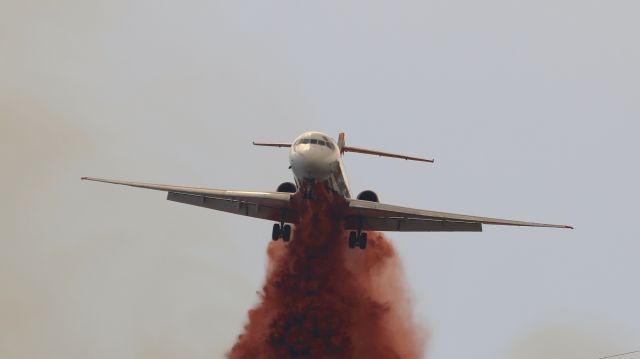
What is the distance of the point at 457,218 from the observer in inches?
2820

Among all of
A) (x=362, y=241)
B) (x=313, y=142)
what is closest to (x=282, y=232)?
(x=362, y=241)

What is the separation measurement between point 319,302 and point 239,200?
19.0 feet

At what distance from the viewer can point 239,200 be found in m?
72.6

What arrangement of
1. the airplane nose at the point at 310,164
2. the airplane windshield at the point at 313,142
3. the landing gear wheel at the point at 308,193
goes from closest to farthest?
the airplane nose at the point at 310,164 → the airplane windshield at the point at 313,142 → the landing gear wheel at the point at 308,193

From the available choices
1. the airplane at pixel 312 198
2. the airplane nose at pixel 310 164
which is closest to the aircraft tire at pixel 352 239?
the airplane at pixel 312 198

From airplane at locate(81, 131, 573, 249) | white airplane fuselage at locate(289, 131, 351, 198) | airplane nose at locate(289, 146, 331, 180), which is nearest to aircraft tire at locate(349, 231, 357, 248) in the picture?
airplane at locate(81, 131, 573, 249)

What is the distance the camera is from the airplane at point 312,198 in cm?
6888

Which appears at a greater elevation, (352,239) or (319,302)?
(352,239)

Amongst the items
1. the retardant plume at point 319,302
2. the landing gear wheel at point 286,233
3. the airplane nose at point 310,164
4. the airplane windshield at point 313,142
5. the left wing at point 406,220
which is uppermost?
the airplane windshield at point 313,142

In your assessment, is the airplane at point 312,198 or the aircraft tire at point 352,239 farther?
the aircraft tire at point 352,239

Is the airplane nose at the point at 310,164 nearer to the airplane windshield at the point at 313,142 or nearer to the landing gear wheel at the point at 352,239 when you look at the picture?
the airplane windshield at the point at 313,142

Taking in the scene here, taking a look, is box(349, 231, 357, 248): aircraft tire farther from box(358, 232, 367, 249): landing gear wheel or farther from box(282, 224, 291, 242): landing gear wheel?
box(282, 224, 291, 242): landing gear wheel

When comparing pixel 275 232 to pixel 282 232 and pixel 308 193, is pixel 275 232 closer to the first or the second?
pixel 282 232

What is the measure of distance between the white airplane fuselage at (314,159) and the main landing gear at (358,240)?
3954 mm
